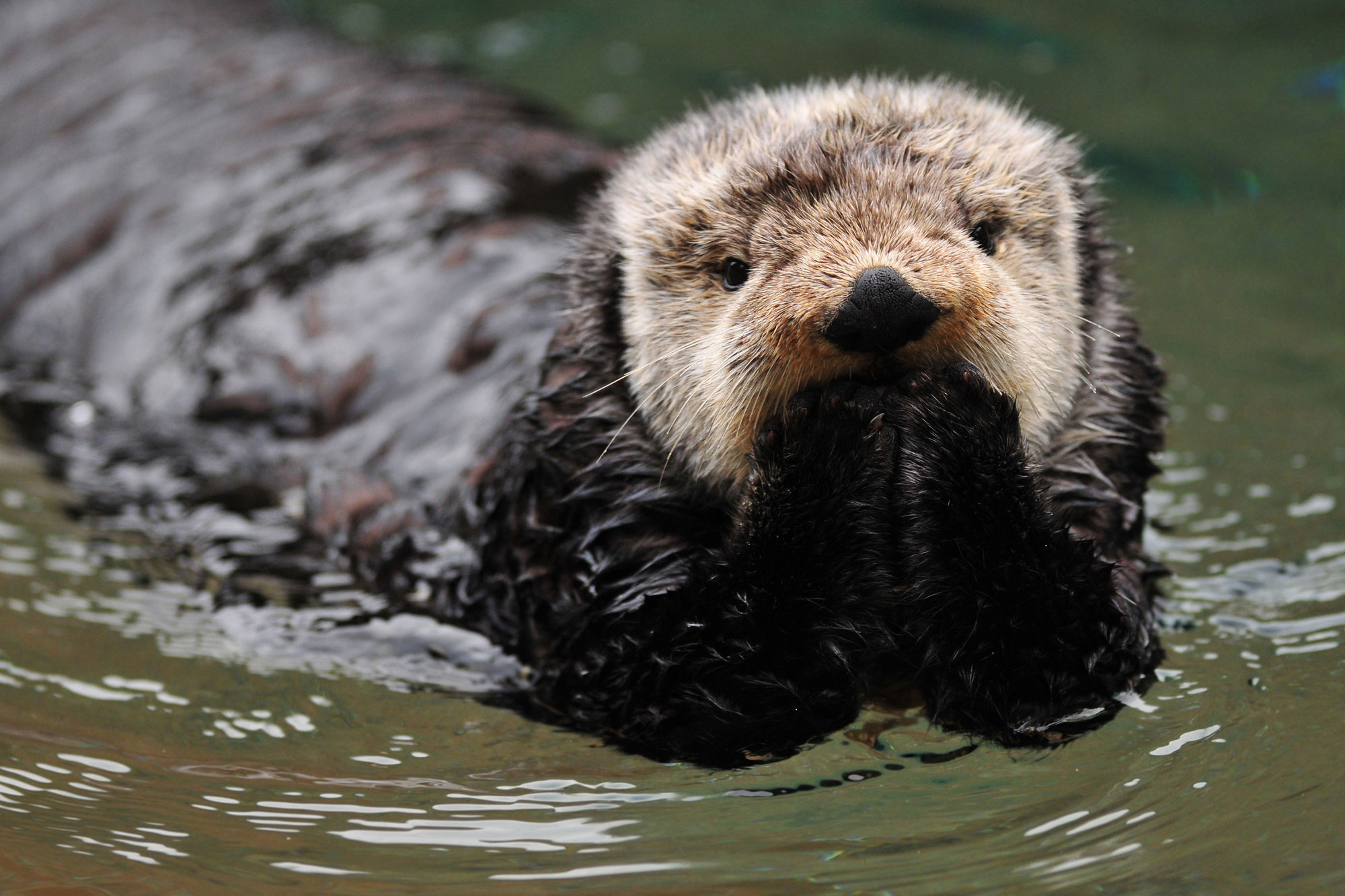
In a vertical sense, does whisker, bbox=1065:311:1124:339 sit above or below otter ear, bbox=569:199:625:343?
below

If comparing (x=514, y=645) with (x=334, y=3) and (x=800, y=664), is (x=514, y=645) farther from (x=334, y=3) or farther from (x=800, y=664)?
(x=334, y=3)

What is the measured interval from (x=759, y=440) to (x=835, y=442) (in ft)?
0.40

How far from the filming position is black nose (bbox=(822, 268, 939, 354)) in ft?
6.51

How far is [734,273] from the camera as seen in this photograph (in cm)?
239

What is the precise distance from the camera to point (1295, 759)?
7.75ft

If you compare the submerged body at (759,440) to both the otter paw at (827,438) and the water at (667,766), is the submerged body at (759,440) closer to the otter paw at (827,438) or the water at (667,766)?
the otter paw at (827,438)

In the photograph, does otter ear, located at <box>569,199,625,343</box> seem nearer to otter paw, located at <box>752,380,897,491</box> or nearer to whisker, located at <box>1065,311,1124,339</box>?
otter paw, located at <box>752,380,897,491</box>

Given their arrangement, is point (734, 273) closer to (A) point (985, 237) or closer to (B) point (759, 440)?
(B) point (759, 440)

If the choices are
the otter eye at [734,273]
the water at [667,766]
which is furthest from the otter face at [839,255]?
the water at [667,766]

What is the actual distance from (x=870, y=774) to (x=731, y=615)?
0.38m

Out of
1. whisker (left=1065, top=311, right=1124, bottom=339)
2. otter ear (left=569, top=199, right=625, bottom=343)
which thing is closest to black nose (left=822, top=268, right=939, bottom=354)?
whisker (left=1065, top=311, right=1124, bottom=339)

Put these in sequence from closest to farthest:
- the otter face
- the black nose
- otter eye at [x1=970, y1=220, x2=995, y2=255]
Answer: the black nose → the otter face → otter eye at [x1=970, y1=220, x2=995, y2=255]

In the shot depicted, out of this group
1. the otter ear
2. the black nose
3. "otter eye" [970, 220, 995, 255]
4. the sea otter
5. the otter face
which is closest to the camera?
the black nose

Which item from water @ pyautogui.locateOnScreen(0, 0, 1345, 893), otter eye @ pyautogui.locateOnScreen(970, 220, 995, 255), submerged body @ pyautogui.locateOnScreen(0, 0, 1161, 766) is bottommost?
water @ pyautogui.locateOnScreen(0, 0, 1345, 893)
